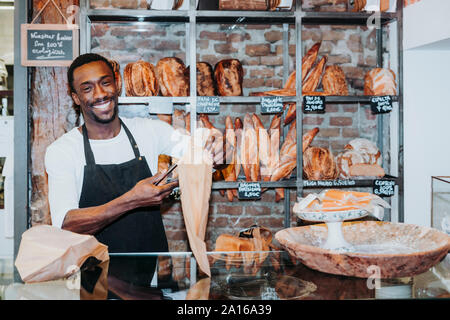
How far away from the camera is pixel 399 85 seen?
2762mm

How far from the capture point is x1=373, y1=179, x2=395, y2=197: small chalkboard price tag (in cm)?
271

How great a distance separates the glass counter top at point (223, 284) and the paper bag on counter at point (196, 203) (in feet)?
0.25

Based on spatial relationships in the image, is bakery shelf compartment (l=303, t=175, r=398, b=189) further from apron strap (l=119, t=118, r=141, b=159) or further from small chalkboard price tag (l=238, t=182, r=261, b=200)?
apron strap (l=119, t=118, r=141, b=159)

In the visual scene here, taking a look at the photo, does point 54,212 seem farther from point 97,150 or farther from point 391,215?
point 391,215

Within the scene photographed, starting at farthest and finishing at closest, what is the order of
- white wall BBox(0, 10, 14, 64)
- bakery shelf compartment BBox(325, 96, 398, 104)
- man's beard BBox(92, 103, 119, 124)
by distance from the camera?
white wall BBox(0, 10, 14, 64) → bakery shelf compartment BBox(325, 96, 398, 104) → man's beard BBox(92, 103, 119, 124)

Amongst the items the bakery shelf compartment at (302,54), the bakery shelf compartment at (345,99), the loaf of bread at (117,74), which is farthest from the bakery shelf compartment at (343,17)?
the loaf of bread at (117,74)

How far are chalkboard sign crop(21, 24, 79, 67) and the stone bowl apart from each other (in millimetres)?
1790

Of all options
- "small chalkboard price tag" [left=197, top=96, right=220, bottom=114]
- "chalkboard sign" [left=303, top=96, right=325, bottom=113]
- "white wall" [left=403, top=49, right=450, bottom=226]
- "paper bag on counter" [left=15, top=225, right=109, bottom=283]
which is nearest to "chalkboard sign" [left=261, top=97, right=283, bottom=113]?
"chalkboard sign" [left=303, top=96, right=325, bottom=113]

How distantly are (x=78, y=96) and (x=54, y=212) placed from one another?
0.66m

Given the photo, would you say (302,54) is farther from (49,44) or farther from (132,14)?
(49,44)

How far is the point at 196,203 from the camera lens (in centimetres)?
138

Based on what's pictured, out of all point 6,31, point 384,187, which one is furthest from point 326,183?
point 6,31

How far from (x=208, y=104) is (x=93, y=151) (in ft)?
2.33
